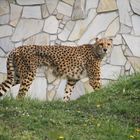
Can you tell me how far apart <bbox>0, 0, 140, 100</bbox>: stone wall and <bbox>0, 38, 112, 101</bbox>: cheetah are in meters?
1.58

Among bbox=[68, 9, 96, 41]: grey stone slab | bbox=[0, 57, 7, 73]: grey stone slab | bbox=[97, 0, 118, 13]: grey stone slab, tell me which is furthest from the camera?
bbox=[97, 0, 118, 13]: grey stone slab

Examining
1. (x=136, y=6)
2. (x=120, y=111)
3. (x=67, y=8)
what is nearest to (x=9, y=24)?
(x=67, y=8)

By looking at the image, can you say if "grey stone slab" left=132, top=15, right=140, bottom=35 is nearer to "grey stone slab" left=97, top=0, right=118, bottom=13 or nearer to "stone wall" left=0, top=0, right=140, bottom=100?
"stone wall" left=0, top=0, right=140, bottom=100

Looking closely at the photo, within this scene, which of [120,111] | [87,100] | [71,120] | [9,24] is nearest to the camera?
[71,120]

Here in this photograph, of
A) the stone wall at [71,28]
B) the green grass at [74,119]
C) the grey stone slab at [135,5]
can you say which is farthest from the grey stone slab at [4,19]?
the green grass at [74,119]

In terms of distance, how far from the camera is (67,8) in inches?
602

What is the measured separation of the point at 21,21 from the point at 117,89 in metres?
3.23

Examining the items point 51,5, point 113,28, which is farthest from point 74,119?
point 113,28

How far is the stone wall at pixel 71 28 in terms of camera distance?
14.9 m

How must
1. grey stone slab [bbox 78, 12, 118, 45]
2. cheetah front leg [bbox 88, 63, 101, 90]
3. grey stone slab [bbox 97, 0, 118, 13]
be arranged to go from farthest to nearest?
grey stone slab [bbox 97, 0, 118, 13] < grey stone slab [bbox 78, 12, 118, 45] < cheetah front leg [bbox 88, 63, 101, 90]

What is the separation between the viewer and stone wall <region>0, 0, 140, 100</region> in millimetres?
14945

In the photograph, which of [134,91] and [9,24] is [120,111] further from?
[9,24]

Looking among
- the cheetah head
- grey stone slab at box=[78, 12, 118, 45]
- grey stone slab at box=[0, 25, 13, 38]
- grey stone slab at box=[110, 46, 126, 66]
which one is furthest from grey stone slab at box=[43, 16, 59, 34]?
the cheetah head

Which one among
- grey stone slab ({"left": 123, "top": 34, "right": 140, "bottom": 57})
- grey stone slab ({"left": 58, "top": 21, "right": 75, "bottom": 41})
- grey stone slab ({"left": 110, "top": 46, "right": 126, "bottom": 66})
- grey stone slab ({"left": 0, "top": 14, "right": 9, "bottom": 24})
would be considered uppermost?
grey stone slab ({"left": 0, "top": 14, "right": 9, "bottom": 24})
